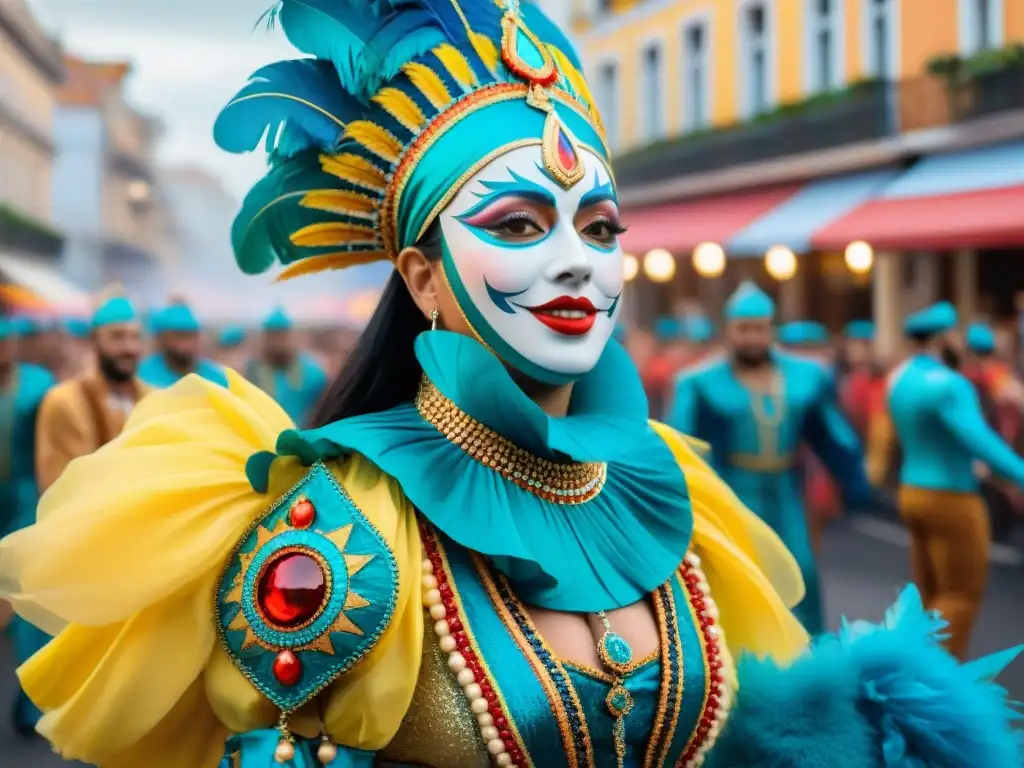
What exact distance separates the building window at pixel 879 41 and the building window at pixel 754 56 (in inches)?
112

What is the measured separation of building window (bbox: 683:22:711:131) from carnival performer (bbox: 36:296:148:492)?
1626 cm

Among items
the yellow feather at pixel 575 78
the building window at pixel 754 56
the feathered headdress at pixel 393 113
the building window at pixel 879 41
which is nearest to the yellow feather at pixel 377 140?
the feathered headdress at pixel 393 113

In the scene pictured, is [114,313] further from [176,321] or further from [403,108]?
[403,108]

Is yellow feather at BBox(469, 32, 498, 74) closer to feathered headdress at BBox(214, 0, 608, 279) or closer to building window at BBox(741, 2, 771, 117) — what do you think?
feathered headdress at BBox(214, 0, 608, 279)

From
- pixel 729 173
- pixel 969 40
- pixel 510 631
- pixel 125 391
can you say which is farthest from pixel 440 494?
pixel 729 173

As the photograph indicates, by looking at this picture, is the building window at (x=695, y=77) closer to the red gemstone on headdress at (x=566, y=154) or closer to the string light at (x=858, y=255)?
the string light at (x=858, y=255)

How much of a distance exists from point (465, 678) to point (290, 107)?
1081mm

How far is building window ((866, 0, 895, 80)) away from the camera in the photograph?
16.4 meters

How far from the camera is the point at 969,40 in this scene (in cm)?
1498

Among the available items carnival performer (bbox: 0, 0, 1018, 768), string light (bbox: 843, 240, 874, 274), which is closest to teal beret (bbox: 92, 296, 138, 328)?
carnival performer (bbox: 0, 0, 1018, 768)

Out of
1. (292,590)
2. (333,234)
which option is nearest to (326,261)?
(333,234)

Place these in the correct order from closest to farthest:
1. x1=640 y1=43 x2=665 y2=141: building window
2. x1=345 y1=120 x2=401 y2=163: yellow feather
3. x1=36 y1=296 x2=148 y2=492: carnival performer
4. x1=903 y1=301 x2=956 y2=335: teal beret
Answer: x1=345 y1=120 x2=401 y2=163: yellow feather < x1=36 y1=296 x2=148 y2=492: carnival performer < x1=903 y1=301 x2=956 y2=335: teal beret < x1=640 y1=43 x2=665 y2=141: building window

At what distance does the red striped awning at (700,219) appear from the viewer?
59.9 feet

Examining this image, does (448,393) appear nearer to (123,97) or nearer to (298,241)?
(298,241)
